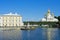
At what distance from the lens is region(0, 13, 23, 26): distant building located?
8194 centimetres

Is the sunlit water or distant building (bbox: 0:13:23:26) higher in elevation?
distant building (bbox: 0:13:23:26)

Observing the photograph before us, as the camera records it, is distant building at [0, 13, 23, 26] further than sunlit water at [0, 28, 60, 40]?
Yes

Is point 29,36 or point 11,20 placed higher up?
point 11,20

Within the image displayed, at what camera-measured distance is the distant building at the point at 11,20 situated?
269 feet

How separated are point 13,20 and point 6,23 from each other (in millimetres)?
2547

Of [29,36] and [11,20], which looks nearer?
[29,36]

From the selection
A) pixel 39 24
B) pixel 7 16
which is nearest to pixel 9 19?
pixel 7 16

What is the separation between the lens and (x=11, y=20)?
82562mm

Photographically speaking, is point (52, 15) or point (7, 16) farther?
point (52, 15)

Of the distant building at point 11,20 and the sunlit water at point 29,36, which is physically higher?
the distant building at point 11,20

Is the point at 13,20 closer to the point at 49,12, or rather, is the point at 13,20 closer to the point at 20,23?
the point at 20,23

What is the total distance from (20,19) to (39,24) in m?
7.01

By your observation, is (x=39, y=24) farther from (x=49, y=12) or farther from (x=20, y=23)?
(x=49, y=12)

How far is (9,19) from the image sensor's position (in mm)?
82125
